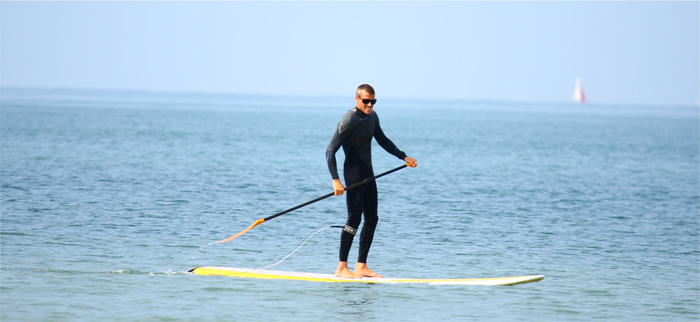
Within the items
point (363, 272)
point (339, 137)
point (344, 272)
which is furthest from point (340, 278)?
point (339, 137)

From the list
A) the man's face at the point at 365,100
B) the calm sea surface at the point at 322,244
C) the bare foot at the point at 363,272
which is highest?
the man's face at the point at 365,100

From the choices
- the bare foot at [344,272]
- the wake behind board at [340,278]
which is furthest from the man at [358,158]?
the wake behind board at [340,278]

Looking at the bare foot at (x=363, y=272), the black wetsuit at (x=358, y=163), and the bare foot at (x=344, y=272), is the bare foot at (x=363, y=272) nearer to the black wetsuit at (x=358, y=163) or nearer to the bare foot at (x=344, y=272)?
the bare foot at (x=344, y=272)

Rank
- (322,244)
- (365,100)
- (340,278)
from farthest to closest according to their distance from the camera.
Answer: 1. (322,244)
2. (340,278)
3. (365,100)

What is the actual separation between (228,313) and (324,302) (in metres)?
1.07

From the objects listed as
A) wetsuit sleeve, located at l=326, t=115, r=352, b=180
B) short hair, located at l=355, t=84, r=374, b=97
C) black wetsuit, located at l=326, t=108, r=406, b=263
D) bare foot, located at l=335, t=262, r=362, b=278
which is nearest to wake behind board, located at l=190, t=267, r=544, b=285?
bare foot, located at l=335, t=262, r=362, b=278

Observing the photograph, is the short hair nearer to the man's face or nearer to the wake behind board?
the man's face

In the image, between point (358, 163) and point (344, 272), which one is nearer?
point (358, 163)

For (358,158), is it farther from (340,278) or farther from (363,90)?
(340,278)

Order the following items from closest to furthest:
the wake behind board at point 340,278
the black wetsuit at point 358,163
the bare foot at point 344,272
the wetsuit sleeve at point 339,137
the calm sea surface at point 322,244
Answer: the calm sea surface at point 322,244
the wetsuit sleeve at point 339,137
the black wetsuit at point 358,163
the wake behind board at point 340,278
the bare foot at point 344,272

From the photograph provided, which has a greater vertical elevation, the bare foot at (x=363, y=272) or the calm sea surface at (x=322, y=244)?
the bare foot at (x=363, y=272)

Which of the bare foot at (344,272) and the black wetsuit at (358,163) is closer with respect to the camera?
the black wetsuit at (358,163)

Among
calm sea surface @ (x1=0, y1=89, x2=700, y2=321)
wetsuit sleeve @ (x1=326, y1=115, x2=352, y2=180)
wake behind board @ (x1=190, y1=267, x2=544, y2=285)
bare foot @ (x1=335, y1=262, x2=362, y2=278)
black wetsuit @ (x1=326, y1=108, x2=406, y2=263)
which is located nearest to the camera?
calm sea surface @ (x1=0, y1=89, x2=700, y2=321)

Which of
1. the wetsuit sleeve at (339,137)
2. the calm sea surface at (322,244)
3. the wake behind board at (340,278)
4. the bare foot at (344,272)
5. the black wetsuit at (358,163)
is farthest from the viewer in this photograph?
the bare foot at (344,272)
